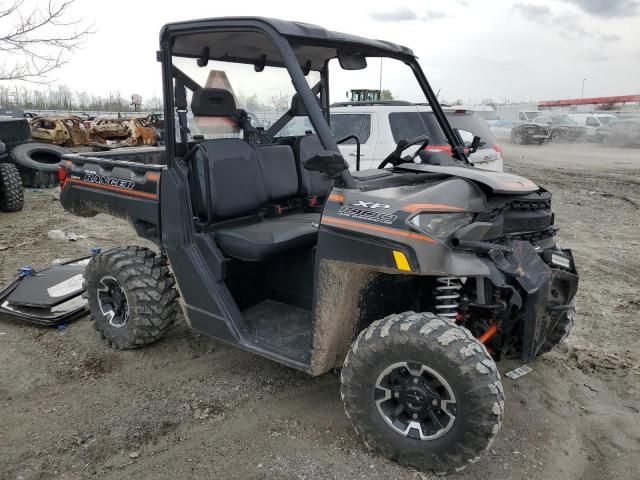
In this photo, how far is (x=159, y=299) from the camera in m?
3.91

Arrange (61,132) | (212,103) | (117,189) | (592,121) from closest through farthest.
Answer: (212,103) < (117,189) < (61,132) < (592,121)

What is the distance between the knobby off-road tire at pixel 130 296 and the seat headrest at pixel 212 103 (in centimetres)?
112

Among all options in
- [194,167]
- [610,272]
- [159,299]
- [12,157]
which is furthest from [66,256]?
[610,272]

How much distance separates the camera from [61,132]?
15125 mm

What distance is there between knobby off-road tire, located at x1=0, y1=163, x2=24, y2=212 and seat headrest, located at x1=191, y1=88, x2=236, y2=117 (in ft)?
21.5

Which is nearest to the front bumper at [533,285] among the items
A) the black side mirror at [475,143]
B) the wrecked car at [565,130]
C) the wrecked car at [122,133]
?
the black side mirror at [475,143]

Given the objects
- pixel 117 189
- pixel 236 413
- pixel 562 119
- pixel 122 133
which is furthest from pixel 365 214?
pixel 562 119

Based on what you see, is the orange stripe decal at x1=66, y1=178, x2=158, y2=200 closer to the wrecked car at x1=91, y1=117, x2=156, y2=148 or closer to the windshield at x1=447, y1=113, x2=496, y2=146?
the windshield at x1=447, y1=113, x2=496, y2=146

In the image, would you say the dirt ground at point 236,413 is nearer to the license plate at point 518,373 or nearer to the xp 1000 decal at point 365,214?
the license plate at point 518,373

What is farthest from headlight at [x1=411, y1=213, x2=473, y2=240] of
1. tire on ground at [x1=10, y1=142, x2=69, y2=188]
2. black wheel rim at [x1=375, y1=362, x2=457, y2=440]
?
tire on ground at [x1=10, y1=142, x2=69, y2=188]

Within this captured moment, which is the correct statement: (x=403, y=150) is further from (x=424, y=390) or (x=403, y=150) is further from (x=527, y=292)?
(x=424, y=390)

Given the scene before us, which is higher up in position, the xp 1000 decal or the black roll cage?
the black roll cage

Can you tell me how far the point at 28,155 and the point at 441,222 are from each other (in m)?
10.3

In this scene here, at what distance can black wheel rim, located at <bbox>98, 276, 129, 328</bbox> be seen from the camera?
411 cm
